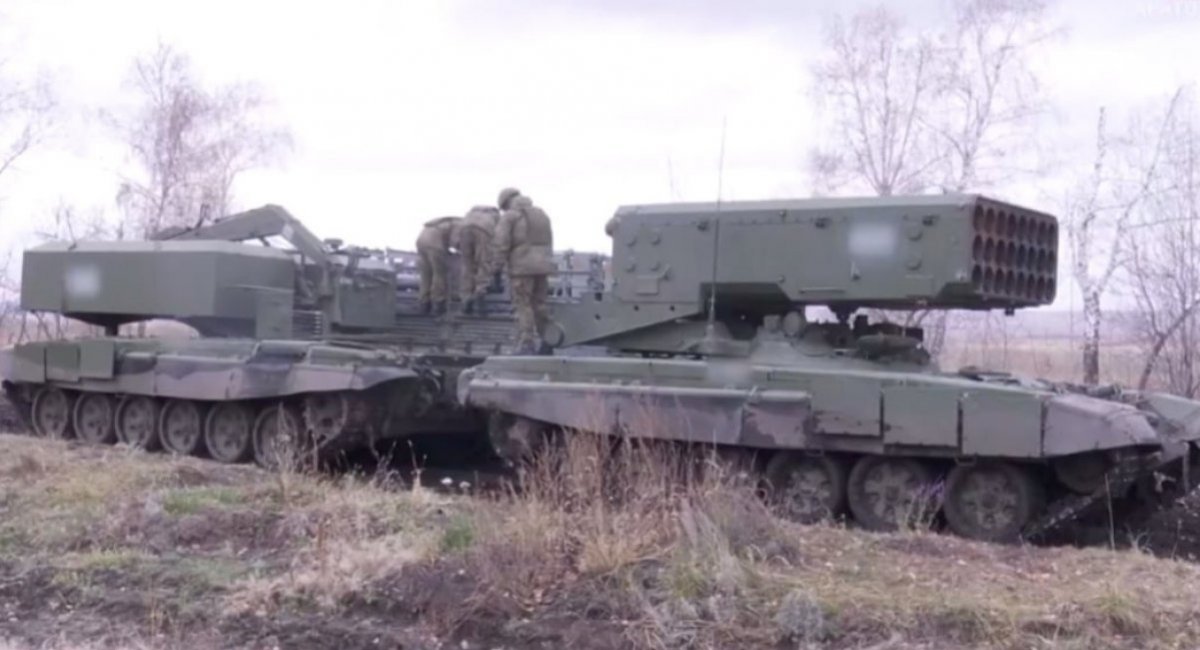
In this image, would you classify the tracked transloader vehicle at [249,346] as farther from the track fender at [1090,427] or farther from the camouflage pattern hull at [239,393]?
the track fender at [1090,427]

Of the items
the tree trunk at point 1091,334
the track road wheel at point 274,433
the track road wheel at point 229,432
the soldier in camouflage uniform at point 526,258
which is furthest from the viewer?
the tree trunk at point 1091,334

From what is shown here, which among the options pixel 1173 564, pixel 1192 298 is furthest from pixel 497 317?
pixel 1192 298

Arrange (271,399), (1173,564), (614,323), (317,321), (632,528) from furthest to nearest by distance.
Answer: (317,321)
(271,399)
(614,323)
(1173,564)
(632,528)

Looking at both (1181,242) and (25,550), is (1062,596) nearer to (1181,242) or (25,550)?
(25,550)

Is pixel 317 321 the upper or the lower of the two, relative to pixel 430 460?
upper

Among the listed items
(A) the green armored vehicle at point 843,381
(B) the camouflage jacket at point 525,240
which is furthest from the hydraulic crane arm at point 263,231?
(A) the green armored vehicle at point 843,381

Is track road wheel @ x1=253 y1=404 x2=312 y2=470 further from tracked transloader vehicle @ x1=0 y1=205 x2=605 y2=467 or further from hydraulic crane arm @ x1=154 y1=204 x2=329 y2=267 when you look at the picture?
hydraulic crane arm @ x1=154 y1=204 x2=329 y2=267

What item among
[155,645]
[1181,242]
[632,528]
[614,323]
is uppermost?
[1181,242]

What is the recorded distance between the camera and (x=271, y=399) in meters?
15.7

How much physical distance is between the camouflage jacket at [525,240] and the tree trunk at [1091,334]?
34.4 ft

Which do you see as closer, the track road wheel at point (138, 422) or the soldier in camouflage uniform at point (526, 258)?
the soldier in camouflage uniform at point (526, 258)

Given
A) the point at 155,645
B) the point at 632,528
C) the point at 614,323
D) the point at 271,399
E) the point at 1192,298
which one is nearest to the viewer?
the point at 155,645

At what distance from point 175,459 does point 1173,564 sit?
8887 mm

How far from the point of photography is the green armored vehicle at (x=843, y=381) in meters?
11.4
